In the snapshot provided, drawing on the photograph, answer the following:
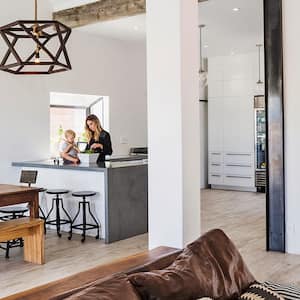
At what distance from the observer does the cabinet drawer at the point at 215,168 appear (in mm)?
11078

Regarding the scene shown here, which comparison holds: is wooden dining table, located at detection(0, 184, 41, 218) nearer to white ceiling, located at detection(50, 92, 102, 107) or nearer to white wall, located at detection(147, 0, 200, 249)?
white wall, located at detection(147, 0, 200, 249)

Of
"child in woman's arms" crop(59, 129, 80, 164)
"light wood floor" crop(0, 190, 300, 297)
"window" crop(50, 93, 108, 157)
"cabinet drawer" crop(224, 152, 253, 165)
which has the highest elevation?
"window" crop(50, 93, 108, 157)

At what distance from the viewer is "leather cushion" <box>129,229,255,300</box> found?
1.85 meters

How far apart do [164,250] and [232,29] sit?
6054 mm

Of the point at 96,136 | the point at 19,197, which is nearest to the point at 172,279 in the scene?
the point at 19,197

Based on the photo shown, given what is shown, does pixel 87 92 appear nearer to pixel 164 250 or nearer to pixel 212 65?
pixel 212 65

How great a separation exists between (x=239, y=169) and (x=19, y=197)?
6.80 metres

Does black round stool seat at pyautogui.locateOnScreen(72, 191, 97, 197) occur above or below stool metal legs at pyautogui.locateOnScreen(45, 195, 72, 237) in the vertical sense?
above

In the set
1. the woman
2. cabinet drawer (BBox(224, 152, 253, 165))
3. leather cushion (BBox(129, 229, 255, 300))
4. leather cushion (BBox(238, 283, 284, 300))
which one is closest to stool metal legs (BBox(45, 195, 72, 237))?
the woman

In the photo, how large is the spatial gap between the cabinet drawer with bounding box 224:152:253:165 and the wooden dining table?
651cm

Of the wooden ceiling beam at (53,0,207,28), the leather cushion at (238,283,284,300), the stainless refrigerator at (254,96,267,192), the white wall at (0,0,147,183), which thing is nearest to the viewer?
the leather cushion at (238,283,284,300)

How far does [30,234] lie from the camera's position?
4.99 m

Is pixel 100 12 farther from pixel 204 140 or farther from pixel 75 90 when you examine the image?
pixel 204 140

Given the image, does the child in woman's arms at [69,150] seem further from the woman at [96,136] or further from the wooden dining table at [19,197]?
the wooden dining table at [19,197]
